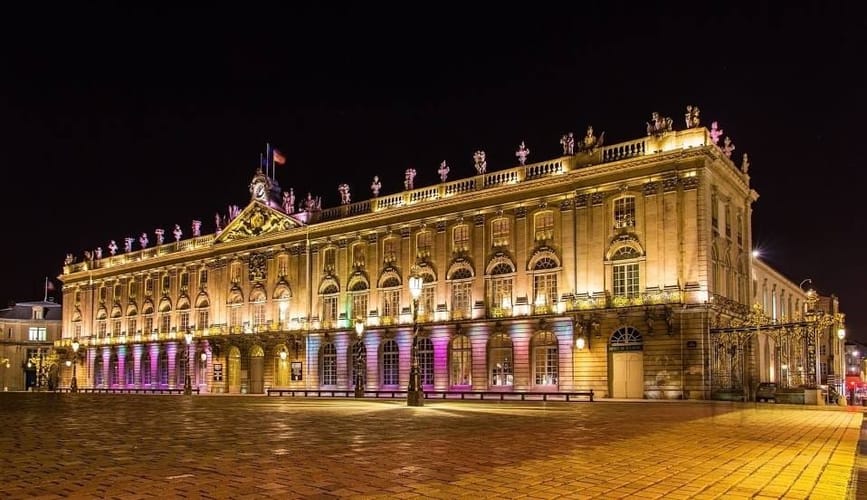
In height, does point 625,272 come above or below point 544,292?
above

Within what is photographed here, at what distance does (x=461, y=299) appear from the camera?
46531mm

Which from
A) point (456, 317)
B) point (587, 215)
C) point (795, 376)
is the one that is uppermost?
point (587, 215)

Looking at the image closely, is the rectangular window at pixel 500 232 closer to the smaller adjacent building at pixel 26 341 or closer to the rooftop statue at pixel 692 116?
the rooftop statue at pixel 692 116

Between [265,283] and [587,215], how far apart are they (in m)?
26.7

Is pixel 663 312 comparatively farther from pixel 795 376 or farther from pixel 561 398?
pixel 795 376

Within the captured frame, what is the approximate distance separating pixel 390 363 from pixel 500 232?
11.1 metres

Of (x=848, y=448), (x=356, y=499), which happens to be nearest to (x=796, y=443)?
(x=848, y=448)

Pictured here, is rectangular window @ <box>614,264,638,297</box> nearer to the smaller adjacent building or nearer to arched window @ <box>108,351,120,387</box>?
arched window @ <box>108,351,120,387</box>

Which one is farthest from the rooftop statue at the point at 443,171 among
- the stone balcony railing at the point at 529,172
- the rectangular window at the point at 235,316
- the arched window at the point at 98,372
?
the arched window at the point at 98,372

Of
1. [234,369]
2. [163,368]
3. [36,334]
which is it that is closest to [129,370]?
[163,368]

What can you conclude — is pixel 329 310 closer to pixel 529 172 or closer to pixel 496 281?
pixel 496 281

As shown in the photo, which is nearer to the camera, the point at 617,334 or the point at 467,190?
the point at 617,334

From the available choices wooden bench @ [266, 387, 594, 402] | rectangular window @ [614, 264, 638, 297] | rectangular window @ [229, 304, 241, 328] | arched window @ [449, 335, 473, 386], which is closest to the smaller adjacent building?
rectangular window @ [229, 304, 241, 328]

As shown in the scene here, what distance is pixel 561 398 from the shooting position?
127 feet
